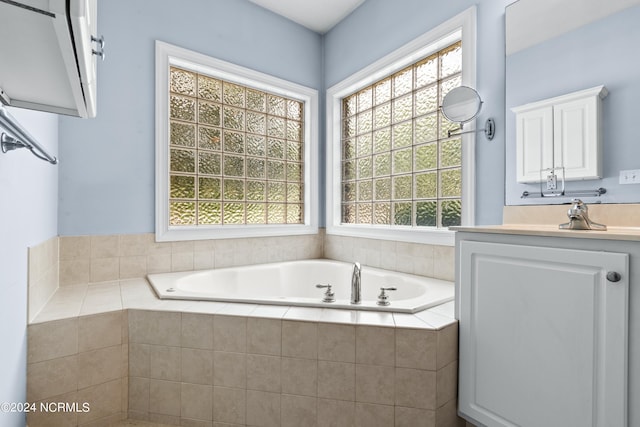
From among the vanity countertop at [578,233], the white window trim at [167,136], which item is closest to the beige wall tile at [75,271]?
the white window trim at [167,136]

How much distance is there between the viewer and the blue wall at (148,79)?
1.86 metres

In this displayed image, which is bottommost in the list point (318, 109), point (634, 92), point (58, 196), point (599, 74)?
point (58, 196)

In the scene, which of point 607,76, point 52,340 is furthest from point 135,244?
point 607,76

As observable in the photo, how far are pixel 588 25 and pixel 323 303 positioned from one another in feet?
5.90

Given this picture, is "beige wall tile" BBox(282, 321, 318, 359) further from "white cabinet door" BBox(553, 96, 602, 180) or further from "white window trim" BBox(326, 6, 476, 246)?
"white cabinet door" BBox(553, 96, 602, 180)

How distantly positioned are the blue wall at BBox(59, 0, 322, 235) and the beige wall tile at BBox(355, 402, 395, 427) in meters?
1.89

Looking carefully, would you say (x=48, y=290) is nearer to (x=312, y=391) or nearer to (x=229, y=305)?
(x=229, y=305)

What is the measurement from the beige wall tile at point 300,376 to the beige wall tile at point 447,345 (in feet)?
1.73

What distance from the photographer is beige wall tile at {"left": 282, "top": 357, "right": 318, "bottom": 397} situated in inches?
54.1

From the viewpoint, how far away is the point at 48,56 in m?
0.76

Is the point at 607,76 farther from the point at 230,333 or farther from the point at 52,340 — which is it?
the point at 52,340

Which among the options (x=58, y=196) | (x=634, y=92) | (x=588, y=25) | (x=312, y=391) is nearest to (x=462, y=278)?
(x=312, y=391)

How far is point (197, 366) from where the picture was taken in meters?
1.48

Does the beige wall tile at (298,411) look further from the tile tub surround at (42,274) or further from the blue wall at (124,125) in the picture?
the blue wall at (124,125)
